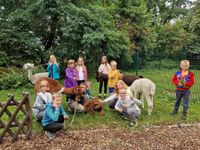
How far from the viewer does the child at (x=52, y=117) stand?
5848mm

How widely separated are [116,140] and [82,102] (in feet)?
6.27

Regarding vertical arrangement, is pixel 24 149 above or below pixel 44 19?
below

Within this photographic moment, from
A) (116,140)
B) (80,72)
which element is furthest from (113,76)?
(116,140)

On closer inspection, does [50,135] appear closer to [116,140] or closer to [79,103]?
[116,140]

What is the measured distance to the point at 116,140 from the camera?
231 inches

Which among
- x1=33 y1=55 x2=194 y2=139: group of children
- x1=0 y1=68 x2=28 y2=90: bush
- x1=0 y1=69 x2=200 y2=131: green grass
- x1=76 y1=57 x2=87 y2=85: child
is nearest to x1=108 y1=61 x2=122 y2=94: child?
x1=33 y1=55 x2=194 y2=139: group of children

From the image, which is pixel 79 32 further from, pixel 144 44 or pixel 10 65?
pixel 144 44

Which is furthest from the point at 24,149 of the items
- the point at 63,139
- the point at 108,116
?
the point at 108,116

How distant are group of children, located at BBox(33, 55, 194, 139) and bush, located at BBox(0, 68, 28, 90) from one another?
2627 millimetres

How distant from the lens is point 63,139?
585cm

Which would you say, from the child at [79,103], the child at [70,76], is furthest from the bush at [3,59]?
the child at [79,103]

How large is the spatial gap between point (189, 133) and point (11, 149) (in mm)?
3931

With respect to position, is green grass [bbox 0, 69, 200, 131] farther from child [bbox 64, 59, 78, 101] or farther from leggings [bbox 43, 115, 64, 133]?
child [bbox 64, 59, 78, 101]

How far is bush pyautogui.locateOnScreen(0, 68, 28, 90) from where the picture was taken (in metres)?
10.8
